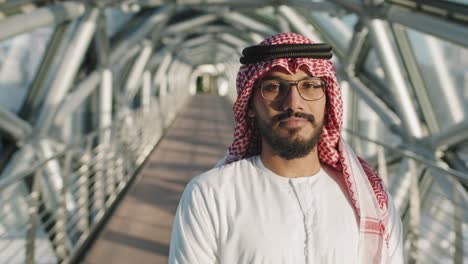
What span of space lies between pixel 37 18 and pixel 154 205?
10.3 ft

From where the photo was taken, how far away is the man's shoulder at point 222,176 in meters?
1.45

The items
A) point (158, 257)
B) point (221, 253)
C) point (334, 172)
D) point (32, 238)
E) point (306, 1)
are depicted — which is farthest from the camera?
point (306, 1)

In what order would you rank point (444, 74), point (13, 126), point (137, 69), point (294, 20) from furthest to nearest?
point (137, 69) < point (294, 20) < point (13, 126) < point (444, 74)

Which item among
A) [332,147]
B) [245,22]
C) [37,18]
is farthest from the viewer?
[245,22]

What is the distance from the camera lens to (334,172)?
5.50 ft

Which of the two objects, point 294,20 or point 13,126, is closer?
point 13,126

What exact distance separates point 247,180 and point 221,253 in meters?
0.26

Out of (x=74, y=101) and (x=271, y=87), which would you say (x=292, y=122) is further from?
(x=74, y=101)

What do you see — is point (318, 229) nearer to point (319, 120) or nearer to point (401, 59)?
point (319, 120)

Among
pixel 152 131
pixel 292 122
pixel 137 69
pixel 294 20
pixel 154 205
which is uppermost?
pixel 294 20

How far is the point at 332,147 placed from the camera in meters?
1.70

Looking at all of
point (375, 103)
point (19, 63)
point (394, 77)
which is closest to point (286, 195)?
point (394, 77)

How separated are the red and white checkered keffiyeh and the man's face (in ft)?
0.20

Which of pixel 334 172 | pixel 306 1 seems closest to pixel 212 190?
pixel 334 172
